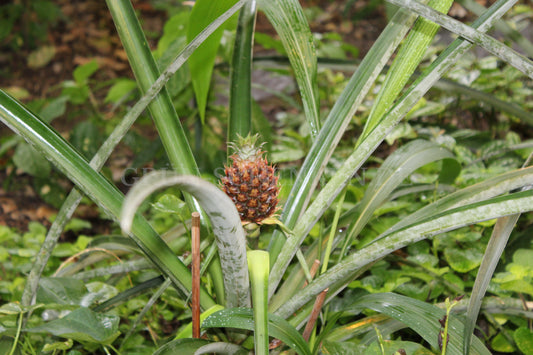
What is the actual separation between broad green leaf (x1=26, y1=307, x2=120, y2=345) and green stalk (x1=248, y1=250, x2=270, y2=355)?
0.32 meters

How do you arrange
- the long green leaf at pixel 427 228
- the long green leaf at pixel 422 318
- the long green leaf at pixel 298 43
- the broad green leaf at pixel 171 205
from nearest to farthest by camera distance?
the long green leaf at pixel 427 228, the long green leaf at pixel 422 318, the broad green leaf at pixel 171 205, the long green leaf at pixel 298 43

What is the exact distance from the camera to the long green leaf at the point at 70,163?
2.48ft

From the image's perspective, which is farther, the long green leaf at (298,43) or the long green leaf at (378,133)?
the long green leaf at (298,43)

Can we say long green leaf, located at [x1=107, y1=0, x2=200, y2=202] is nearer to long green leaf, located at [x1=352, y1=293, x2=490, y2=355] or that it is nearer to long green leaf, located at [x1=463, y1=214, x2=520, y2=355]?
long green leaf, located at [x1=352, y1=293, x2=490, y2=355]

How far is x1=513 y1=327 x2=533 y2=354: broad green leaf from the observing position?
866mm

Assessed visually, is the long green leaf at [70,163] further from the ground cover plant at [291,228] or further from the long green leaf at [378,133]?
the long green leaf at [378,133]

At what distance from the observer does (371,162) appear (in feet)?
6.37

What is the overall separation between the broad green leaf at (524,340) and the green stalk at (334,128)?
471 millimetres

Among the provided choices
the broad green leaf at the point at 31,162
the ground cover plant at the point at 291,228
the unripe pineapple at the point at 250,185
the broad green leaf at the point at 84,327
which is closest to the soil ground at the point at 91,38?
the broad green leaf at the point at 31,162

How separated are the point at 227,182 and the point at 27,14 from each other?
9.90ft

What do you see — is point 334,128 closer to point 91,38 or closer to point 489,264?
point 489,264

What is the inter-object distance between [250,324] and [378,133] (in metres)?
0.39

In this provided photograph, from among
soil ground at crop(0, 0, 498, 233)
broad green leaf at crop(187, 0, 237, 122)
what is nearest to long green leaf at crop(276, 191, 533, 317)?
broad green leaf at crop(187, 0, 237, 122)

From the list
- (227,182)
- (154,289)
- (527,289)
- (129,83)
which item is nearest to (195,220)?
(227,182)
